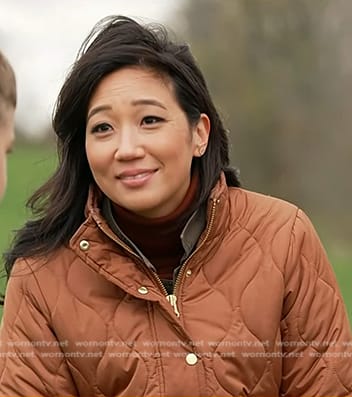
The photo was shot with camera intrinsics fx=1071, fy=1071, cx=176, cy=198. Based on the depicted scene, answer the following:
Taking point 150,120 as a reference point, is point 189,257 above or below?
below

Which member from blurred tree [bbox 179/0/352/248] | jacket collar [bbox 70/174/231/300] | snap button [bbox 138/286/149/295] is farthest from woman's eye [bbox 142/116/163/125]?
blurred tree [bbox 179/0/352/248]

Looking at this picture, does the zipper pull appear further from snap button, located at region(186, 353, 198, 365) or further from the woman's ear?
the woman's ear

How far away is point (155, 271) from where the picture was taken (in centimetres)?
253

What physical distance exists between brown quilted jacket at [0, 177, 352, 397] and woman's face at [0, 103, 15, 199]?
18.4 inches

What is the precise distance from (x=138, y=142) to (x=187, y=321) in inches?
16.8

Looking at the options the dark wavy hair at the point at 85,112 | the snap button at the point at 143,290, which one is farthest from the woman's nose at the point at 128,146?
the snap button at the point at 143,290

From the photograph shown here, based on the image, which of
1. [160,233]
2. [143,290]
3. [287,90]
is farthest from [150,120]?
[287,90]

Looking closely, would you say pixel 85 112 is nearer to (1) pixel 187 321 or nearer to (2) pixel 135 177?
(2) pixel 135 177

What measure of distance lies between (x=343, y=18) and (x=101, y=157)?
8217 millimetres

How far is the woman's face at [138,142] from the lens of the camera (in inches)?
97.0

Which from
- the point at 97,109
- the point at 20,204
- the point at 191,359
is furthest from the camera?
the point at 20,204

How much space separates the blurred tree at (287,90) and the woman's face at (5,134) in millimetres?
7947

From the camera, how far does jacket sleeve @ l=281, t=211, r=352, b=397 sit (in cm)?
250

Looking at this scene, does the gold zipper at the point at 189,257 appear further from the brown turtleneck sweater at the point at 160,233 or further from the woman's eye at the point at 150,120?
the woman's eye at the point at 150,120
